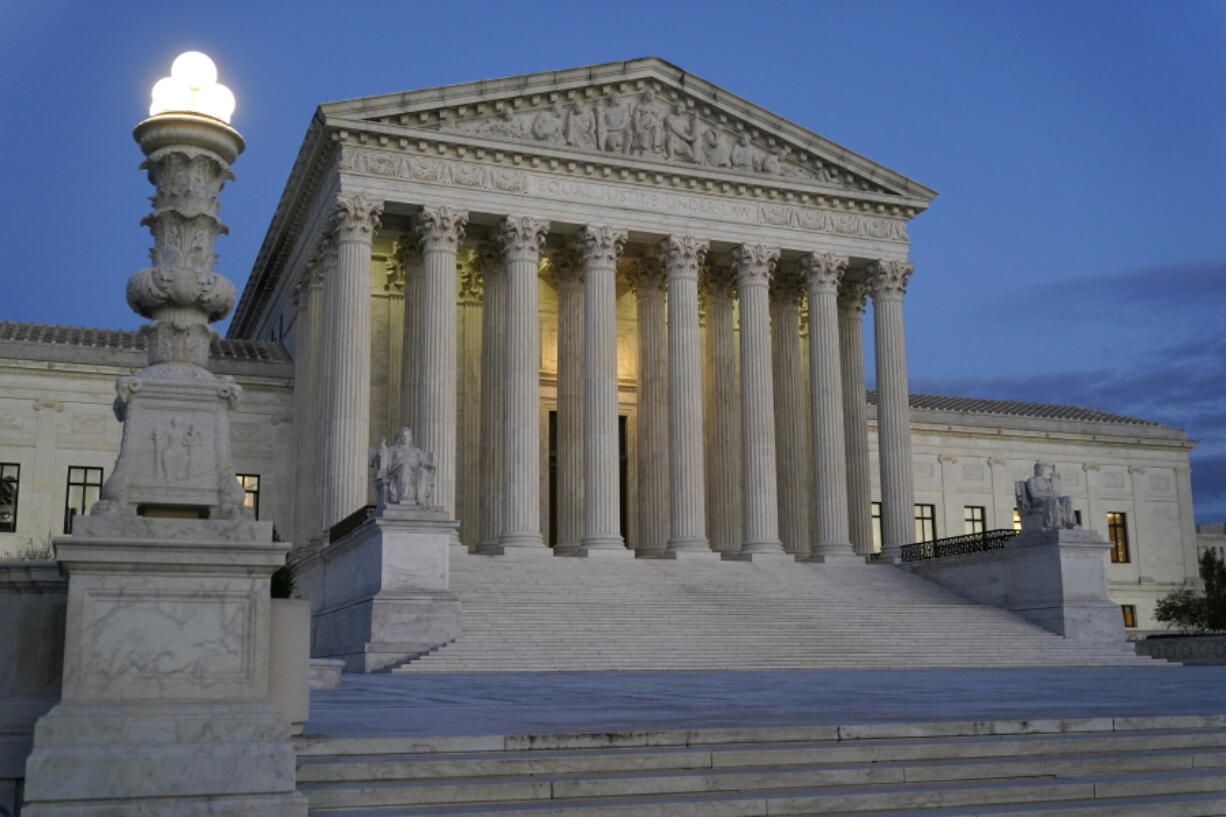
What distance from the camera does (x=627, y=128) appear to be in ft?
141

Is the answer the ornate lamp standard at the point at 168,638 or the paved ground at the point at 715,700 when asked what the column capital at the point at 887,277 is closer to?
the paved ground at the point at 715,700

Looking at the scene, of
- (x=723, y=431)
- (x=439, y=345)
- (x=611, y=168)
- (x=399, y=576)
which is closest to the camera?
(x=399, y=576)

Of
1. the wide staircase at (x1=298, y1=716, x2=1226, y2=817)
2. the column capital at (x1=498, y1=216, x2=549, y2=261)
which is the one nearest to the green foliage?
the column capital at (x1=498, y1=216, x2=549, y2=261)

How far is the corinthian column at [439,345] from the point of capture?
38844mm

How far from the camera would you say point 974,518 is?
58562 mm

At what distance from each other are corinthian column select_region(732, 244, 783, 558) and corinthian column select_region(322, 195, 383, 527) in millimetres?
12855

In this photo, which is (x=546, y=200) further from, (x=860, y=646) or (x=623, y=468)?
(x=860, y=646)

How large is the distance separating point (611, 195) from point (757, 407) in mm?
8755

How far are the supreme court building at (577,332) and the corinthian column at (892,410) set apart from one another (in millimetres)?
88

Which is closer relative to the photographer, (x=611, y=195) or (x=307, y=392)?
(x=611, y=195)

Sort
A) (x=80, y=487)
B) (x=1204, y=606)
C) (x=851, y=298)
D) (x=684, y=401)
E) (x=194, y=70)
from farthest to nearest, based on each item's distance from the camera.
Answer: (x=1204, y=606), (x=851, y=298), (x=80, y=487), (x=684, y=401), (x=194, y=70)

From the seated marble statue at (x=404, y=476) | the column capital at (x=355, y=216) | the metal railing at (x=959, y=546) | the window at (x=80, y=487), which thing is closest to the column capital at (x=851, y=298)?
the metal railing at (x=959, y=546)

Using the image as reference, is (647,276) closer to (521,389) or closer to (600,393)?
(600,393)

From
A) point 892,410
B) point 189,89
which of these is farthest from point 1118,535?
point 189,89
